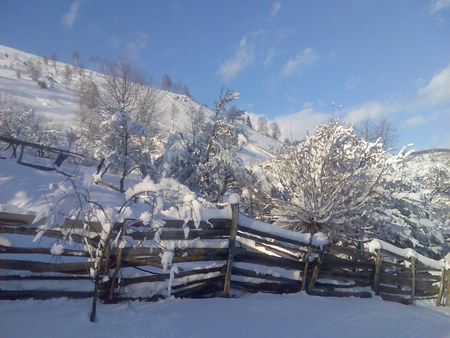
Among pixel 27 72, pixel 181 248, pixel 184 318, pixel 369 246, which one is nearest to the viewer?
pixel 184 318

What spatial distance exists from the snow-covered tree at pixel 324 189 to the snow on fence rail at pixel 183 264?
1.44 m

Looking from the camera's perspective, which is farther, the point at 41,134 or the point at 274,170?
the point at 41,134

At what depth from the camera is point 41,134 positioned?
1216 inches

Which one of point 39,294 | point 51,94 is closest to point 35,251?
point 39,294

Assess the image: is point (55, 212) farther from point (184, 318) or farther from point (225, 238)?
point (225, 238)

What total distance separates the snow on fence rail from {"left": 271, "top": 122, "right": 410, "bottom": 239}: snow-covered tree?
4.73ft

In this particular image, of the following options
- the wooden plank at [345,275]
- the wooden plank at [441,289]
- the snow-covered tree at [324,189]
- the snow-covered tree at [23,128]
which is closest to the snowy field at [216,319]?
the wooden plank at [345,275]

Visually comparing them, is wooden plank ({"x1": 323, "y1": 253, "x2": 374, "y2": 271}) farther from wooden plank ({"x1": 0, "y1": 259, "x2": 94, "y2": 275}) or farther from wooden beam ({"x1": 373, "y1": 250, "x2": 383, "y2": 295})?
wooden plank ({"x1": 0, "y1": 259, "x2": 94, "y2": 275})

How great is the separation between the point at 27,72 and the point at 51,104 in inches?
1121

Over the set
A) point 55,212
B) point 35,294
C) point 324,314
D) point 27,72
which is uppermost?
point 27,72

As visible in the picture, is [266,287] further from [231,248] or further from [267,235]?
[231,248]

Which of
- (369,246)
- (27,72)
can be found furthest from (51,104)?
(369,246)

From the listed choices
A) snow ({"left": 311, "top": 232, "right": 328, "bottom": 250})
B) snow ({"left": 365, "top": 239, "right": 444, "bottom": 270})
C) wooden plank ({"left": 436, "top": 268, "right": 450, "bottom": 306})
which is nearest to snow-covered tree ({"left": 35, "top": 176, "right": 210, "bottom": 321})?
snow ({"left": 311, "top": 232, "right": 328, "bottom": 250})

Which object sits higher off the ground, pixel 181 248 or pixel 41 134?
pixel 41 134
